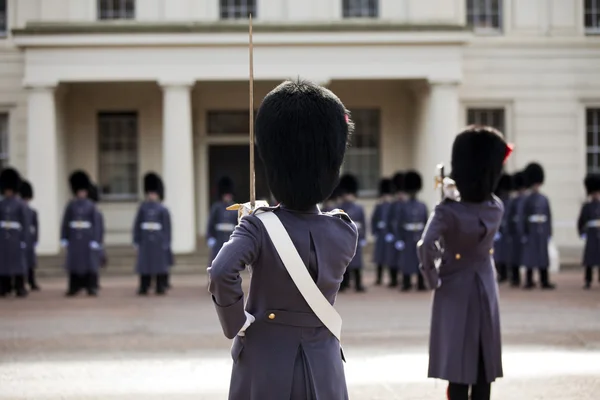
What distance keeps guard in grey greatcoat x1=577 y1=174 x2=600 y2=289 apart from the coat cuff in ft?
41.2

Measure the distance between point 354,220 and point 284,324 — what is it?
40.1 feet

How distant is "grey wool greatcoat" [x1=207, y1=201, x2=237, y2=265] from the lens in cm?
1519

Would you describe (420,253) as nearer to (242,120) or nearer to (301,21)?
(301,21)

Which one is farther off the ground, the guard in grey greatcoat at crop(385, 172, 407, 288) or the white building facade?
the white building facade

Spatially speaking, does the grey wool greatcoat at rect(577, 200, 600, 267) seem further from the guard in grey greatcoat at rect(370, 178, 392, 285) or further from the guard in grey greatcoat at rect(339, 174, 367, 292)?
the guard in grey greatcoat at rect(339, 174, 367, 292)

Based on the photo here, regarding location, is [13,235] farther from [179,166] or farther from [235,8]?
[235,8]

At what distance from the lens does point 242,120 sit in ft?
72.5

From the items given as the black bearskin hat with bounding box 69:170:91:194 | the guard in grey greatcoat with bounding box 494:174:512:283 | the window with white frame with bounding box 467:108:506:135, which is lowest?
the guard in grey greatcoat with bounding box 494:174:512:283

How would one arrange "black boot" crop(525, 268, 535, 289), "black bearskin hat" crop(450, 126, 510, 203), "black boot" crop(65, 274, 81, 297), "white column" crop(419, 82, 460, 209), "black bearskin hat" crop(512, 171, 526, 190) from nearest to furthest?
"black bearskin hat" crop(450, 126, 510, 203) < "black boot" crop(65, 274, 81, 297) < "black boot" crop(525, 268, 535, 289) < "black bearskin hat" crop(512, 171, 526, 190) < "white column" crop(419, 82, 460, 209)

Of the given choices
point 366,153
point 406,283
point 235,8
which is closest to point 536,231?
point 406,283

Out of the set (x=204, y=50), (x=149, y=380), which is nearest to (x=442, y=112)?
(x=204, y=50)

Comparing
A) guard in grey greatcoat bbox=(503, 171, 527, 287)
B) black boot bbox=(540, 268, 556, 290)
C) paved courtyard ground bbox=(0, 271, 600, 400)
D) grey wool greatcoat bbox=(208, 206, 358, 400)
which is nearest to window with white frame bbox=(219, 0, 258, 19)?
guard in grey greatcoat bbox=(503, 171, 527, 287)

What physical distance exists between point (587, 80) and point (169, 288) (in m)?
10.8

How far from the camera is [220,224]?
601 inches
